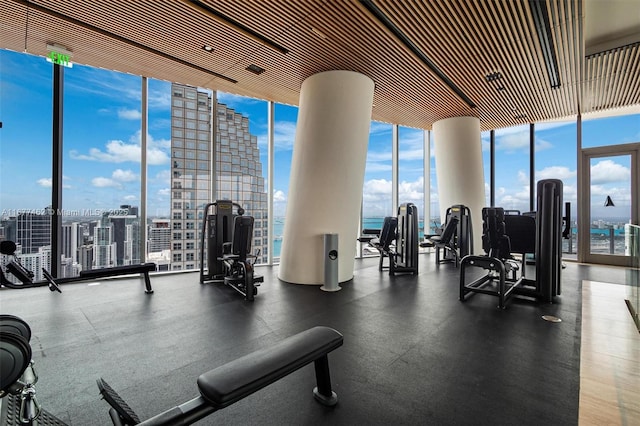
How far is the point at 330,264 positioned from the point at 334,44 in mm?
3347

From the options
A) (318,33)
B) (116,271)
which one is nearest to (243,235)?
(116,271)

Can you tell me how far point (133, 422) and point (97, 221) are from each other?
17.6 feet

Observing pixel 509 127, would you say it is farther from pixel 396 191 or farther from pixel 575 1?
pixel 575 1

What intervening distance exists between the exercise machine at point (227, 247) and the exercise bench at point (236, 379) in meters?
2.98

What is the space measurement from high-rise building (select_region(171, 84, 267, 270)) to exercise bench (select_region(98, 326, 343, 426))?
15.5 feet

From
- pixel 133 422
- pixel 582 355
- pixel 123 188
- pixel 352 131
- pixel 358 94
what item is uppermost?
pixel 358 94

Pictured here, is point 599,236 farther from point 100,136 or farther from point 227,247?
point 100,136

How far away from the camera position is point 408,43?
4.41 m

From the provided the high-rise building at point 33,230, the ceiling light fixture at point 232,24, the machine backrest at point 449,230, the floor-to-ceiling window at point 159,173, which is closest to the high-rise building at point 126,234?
the floor-to-ceiling window at point 159,173

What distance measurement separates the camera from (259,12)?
3.70 metres

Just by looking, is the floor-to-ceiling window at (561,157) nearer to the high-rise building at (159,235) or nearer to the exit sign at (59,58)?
the high-rise building at (159,235)

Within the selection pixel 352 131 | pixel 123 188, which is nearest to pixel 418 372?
pixel 352 131

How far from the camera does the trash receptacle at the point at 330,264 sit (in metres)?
4.93

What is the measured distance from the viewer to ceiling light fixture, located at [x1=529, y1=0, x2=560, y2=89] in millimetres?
3725
